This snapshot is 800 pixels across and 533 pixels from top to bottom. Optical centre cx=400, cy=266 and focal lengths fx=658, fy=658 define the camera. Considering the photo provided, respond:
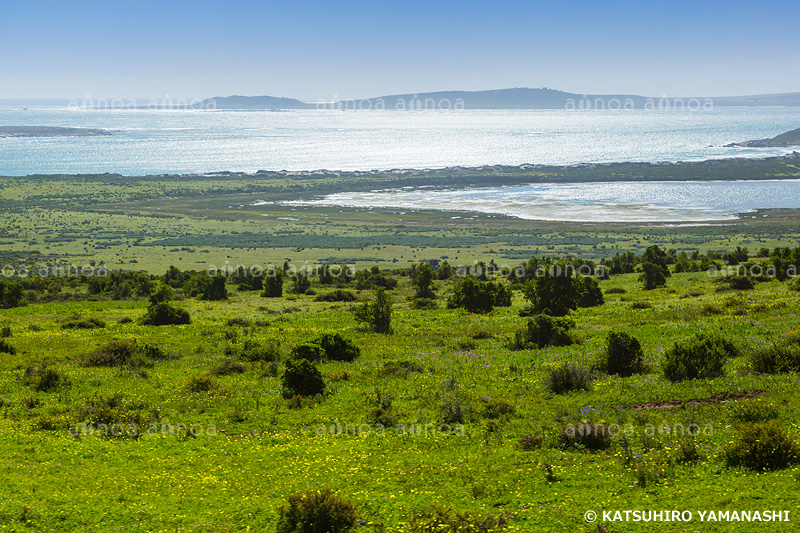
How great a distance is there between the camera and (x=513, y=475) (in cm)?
1260

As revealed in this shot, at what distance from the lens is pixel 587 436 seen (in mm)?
13875

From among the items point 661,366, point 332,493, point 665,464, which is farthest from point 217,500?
point 661,366

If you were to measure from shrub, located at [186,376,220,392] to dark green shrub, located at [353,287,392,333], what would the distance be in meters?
10.8

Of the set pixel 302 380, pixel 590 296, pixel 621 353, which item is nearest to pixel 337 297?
pixel 590 296

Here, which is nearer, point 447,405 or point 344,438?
point 344,438

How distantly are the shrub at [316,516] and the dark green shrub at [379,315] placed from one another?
19001 mm

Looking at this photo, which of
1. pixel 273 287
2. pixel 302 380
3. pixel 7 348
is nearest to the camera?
pixel 302 380

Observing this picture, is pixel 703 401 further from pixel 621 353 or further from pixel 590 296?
pixel 590 296

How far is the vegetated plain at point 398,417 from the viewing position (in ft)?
37.2

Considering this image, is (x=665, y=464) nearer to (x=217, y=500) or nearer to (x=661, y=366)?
(x=661, y=366)

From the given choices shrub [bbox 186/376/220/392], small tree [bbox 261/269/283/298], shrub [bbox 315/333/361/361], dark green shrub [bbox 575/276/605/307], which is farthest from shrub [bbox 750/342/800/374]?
small tree [bbox 261/269/283/298]

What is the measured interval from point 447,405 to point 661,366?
21.4 ft

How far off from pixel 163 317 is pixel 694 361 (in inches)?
994

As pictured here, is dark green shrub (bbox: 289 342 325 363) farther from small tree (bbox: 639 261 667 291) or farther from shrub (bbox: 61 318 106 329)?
small tree (bbox: 639 261 667 291)
